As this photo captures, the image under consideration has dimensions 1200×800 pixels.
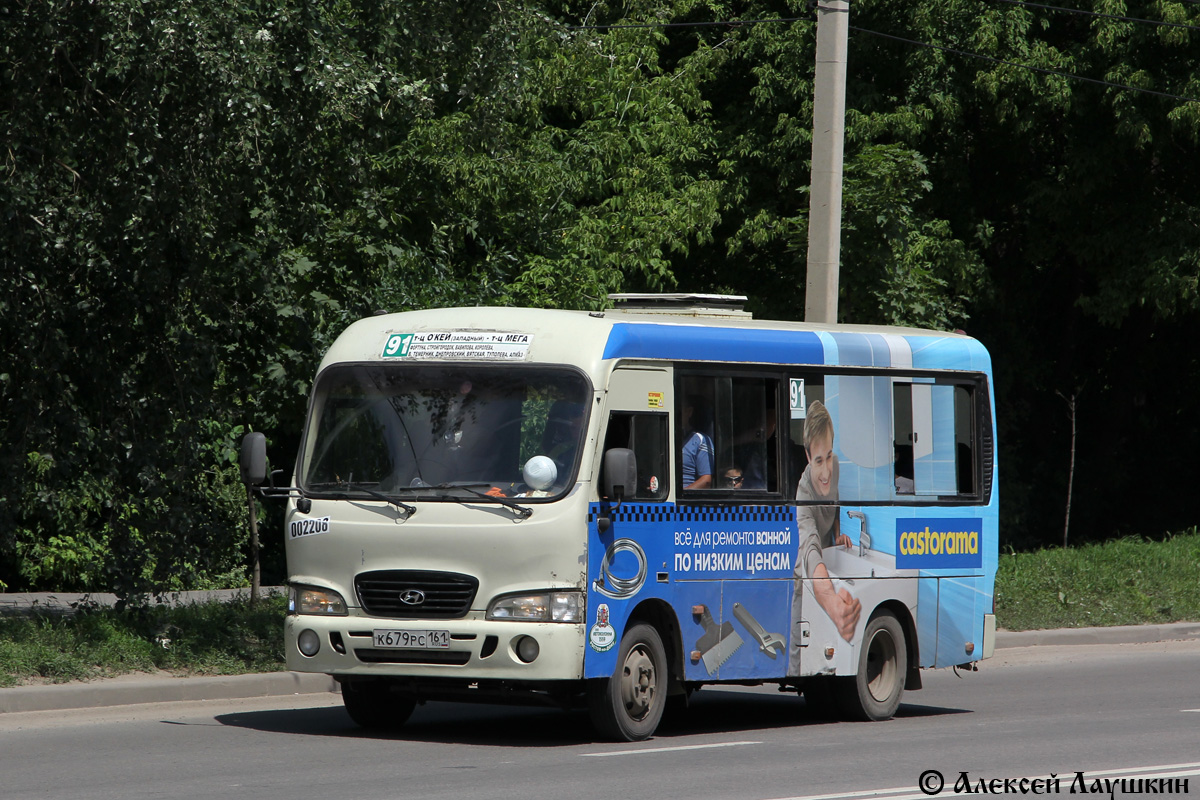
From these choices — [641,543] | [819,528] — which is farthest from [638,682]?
[819,528]

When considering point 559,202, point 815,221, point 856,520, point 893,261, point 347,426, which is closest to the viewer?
point 347,426

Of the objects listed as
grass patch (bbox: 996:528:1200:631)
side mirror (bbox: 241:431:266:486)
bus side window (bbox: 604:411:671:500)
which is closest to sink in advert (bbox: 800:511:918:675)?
bus side window (bbox: 604:411:671:500)

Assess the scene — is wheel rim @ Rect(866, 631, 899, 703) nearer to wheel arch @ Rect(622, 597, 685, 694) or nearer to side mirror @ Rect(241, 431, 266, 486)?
wheel arch @ Rect(622, 597, 685, 694)

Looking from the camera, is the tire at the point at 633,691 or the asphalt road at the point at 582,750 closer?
the asphalt road at the point at 582,750

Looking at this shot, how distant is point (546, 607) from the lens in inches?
390

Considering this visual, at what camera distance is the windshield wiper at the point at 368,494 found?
33.4 feet

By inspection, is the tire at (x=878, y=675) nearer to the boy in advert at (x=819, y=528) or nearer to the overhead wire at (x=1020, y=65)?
the boy in advert at (x=819, y=528)

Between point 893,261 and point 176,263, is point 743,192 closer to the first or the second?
point 893,261

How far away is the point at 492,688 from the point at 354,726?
1.48 meters

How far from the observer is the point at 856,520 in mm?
11836

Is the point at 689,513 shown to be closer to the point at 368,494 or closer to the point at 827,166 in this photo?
the point at 368,494

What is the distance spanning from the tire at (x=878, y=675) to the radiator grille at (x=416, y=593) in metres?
3.33

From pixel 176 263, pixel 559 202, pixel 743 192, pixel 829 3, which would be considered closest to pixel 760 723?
pixel 176 263

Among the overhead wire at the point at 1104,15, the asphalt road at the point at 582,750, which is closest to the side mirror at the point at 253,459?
the asphalt road at the point at 582,750
